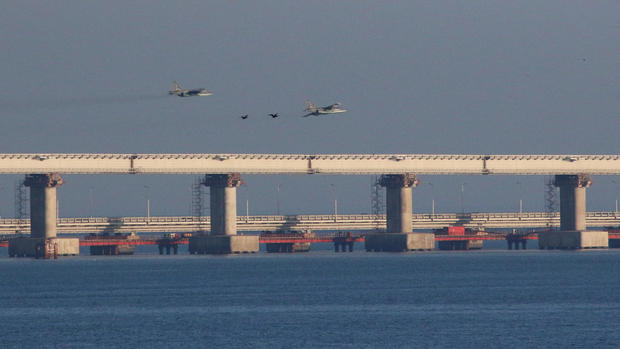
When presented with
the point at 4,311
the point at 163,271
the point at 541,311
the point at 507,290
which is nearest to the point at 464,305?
the point at 541,311

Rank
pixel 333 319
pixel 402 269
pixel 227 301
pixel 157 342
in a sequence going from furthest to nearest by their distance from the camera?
pixel 402 269 → pixel 227 301 → pixel 333 319 → pixel 157 342

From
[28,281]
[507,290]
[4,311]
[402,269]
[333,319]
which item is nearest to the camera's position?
[333,319]

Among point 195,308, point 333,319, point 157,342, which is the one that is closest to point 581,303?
point 333,319

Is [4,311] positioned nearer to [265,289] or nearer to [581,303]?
[265,289]

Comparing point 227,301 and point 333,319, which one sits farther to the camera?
point 227,301

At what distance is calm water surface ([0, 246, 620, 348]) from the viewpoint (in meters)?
104

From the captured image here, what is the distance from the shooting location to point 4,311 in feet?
417

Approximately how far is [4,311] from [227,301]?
2079 centimetres

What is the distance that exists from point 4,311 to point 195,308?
54.2 ft

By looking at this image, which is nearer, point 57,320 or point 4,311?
point 57,320

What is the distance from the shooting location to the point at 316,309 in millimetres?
126500

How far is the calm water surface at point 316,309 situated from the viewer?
104125 millimetres

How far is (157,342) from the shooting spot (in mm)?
103188

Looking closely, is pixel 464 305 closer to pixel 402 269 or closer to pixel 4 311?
pixel 4 311
